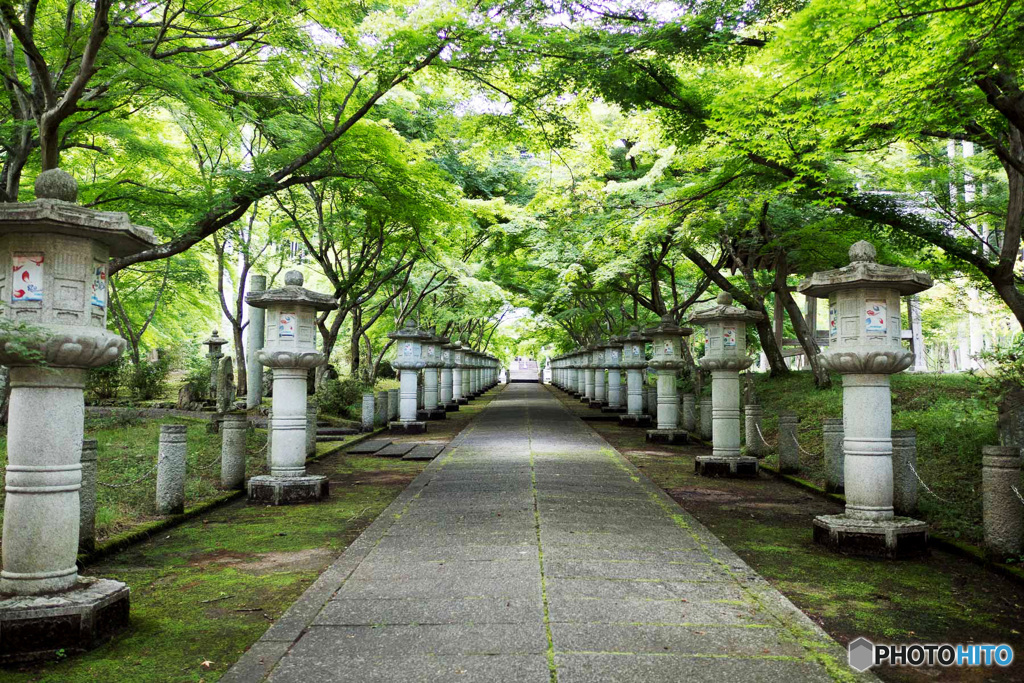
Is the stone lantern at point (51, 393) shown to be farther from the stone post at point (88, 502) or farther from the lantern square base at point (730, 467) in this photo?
the lantern square base at point (730, 467)

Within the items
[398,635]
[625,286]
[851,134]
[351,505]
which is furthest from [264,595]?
[625,286]

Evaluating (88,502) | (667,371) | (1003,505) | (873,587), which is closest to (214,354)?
(667,371)

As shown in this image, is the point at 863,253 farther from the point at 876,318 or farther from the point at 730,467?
the point at 730,467

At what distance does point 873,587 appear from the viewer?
4980 mm

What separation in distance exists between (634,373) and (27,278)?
664 inches

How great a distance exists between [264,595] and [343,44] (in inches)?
345

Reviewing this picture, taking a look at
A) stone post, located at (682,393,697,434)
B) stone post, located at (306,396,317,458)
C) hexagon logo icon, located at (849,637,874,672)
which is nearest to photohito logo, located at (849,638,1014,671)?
hexagon logo icon, located at (849,637,874,672)

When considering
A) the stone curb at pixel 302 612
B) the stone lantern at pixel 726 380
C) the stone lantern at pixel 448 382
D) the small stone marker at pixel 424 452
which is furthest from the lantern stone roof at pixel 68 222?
the stone lantern at pixel 448 382

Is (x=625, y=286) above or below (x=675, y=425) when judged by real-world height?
above

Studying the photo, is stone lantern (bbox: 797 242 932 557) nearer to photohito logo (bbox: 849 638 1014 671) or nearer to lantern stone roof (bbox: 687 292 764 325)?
photohito logo (bbox: 849 638 1014 671)

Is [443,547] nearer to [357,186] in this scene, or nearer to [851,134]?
[851,134]

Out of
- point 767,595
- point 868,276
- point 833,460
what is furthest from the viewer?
point 833,460

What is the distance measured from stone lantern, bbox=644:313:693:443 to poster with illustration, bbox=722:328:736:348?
437cm

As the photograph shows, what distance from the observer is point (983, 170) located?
13641 mm
